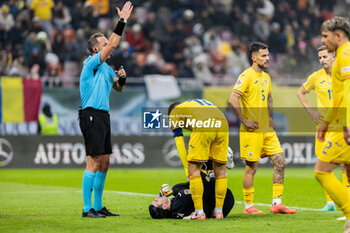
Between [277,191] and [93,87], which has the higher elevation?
[93,87]

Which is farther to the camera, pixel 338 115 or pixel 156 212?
pixel 156 212

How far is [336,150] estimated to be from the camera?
6.45m

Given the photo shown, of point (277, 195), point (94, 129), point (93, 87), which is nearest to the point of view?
point (94, 129)

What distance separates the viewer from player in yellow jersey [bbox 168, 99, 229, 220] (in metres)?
8.09

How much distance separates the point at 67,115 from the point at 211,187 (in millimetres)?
10874

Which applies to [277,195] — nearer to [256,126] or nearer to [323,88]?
[256,126]

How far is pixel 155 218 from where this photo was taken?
324 inches

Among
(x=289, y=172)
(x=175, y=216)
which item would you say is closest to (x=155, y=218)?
(x=175, y=216)

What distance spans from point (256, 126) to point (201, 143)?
138 cm

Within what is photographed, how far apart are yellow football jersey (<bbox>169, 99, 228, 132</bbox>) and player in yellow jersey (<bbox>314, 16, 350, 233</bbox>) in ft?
6.04

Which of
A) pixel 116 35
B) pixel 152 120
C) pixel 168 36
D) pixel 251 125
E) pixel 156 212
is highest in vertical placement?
pixel 168 36

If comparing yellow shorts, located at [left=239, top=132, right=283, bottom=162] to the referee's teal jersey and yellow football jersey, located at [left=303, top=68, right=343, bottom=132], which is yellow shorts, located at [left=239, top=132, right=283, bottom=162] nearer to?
yellow football jersey, located at [left=303, top=68, right=343, bottom=132]

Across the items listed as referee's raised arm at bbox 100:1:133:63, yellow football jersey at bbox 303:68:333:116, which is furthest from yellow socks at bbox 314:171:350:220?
referee's raised arm at bbox 100:1:133:63

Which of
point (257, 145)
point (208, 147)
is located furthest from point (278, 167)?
point (208, 147)
